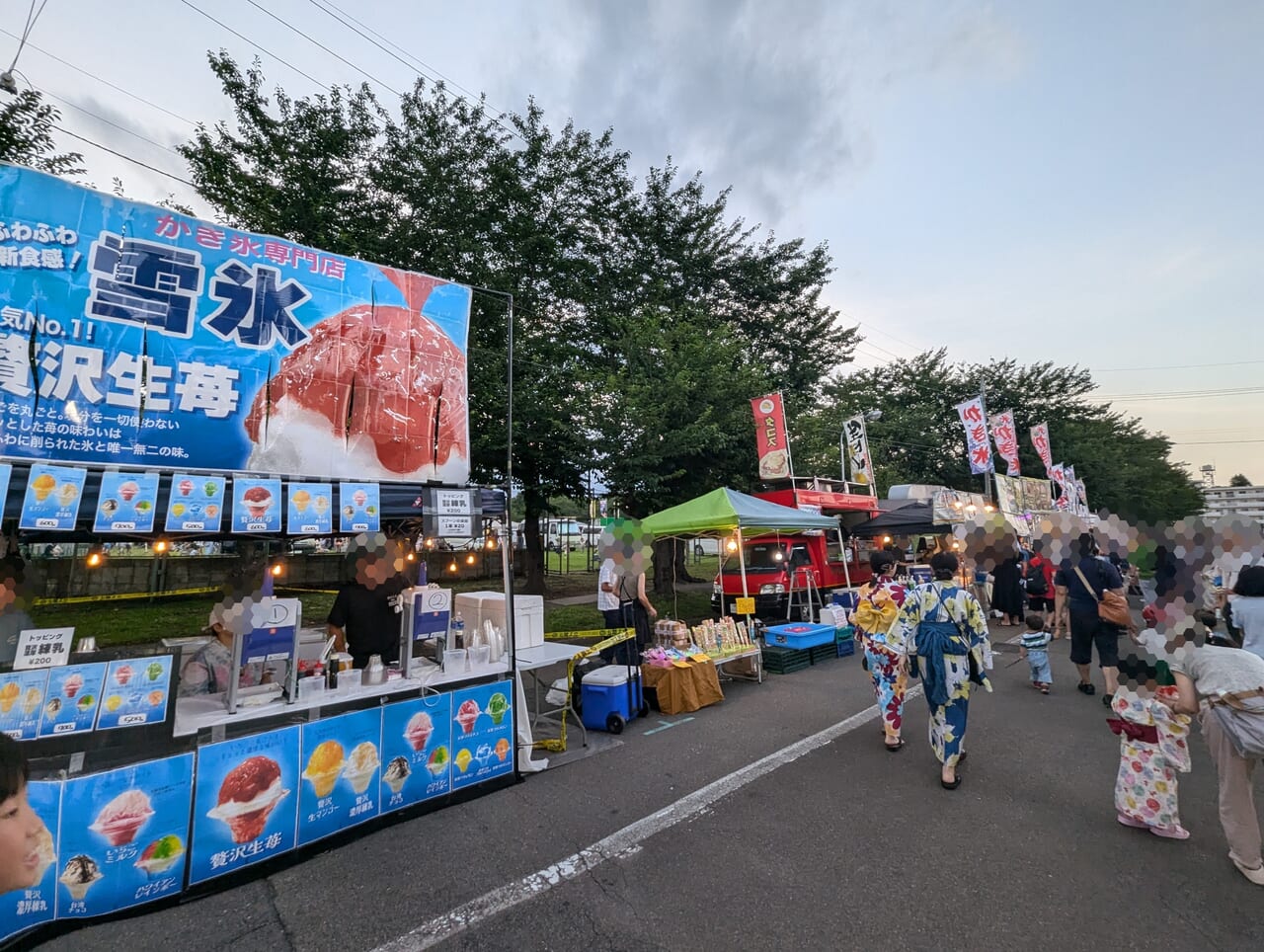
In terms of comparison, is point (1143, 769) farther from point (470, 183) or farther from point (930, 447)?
point (930, 447)

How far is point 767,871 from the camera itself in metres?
3.21

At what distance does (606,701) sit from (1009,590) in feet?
34.3

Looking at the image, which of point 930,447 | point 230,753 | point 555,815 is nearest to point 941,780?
point 555,815

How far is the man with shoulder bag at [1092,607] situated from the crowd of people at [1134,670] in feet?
0.05

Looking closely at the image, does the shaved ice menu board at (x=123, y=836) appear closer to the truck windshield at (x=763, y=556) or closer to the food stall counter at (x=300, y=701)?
the food stall counter at (x=300, y=701)

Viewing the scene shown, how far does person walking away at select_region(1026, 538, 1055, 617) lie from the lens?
930 cm

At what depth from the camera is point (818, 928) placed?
2.72 meters

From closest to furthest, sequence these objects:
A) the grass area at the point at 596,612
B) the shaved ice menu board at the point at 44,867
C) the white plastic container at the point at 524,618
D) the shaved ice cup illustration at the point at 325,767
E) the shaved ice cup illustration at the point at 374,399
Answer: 1. the shaved ice menu board at the point at 44,867
2. the shaved ice cup illustration at the point at 325,767
3. the shaved ice cup illustration at the point at 374,399
4. the white plastic container at the point at 524,618
5. the grass area at the point at 596,612

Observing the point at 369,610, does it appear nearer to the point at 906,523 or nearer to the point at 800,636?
the point at 800,636

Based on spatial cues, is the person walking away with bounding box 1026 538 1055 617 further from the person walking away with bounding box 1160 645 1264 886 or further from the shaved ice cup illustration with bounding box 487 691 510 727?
the shaved ice cup illustration with bounding box 487 691 510 727

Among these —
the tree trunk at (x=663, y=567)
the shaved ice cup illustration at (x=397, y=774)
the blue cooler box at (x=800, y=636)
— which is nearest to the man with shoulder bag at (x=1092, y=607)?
the blue cooler box at (x=800, y=636)

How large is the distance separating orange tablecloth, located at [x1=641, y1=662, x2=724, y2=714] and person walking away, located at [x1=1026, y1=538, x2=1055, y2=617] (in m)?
6.56

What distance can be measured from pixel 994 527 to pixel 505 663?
1065 centimetres

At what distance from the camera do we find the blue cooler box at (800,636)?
336 inches
